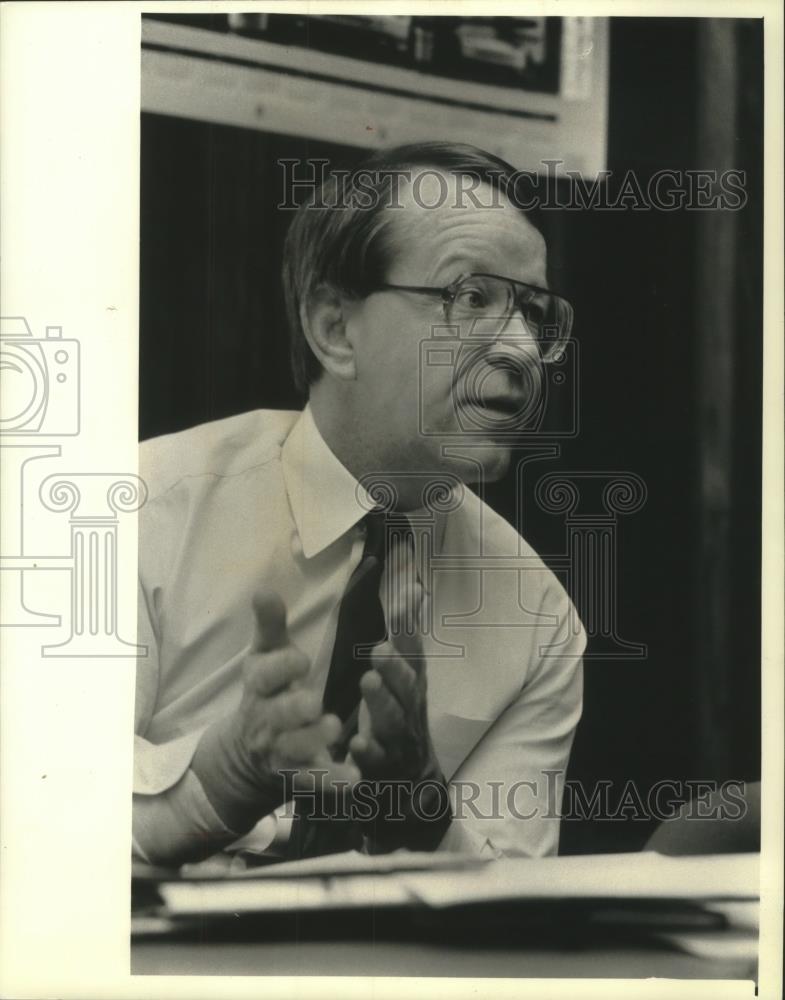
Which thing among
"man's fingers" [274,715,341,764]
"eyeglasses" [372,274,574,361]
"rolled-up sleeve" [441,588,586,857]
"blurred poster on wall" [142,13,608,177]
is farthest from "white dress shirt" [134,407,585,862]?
"blurred poster on wall" [142,13,608,177]

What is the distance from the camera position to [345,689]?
2807 mm

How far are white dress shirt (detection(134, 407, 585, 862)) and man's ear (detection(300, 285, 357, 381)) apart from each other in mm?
155

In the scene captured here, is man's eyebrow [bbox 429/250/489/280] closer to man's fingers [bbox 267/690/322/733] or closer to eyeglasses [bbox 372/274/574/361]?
eyeglasses [bbox 372/274/574/361]

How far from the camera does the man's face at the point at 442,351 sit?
282 cm

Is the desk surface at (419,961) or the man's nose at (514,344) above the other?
the man's nose at (514,344)

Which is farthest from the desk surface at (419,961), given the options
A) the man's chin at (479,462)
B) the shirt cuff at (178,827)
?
the man's chin at (479,462)

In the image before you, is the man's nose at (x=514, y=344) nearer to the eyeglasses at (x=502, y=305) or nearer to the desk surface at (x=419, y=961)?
the eyeglasses at (x=502, y=305)

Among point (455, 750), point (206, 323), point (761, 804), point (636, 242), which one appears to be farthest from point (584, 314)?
point (761, 804)

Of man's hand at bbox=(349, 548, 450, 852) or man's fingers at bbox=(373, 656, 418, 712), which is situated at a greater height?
man's fingers at bbox=(373, 656, 418, 712)

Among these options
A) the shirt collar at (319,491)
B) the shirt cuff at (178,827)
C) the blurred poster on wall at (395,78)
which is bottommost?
the shirt cuff at (178,827)

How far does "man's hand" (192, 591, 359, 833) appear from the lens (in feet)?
9.19

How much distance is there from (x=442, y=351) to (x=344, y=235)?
0.40m

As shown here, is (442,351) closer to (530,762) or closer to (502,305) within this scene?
(502,305)

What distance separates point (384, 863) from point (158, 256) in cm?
171
